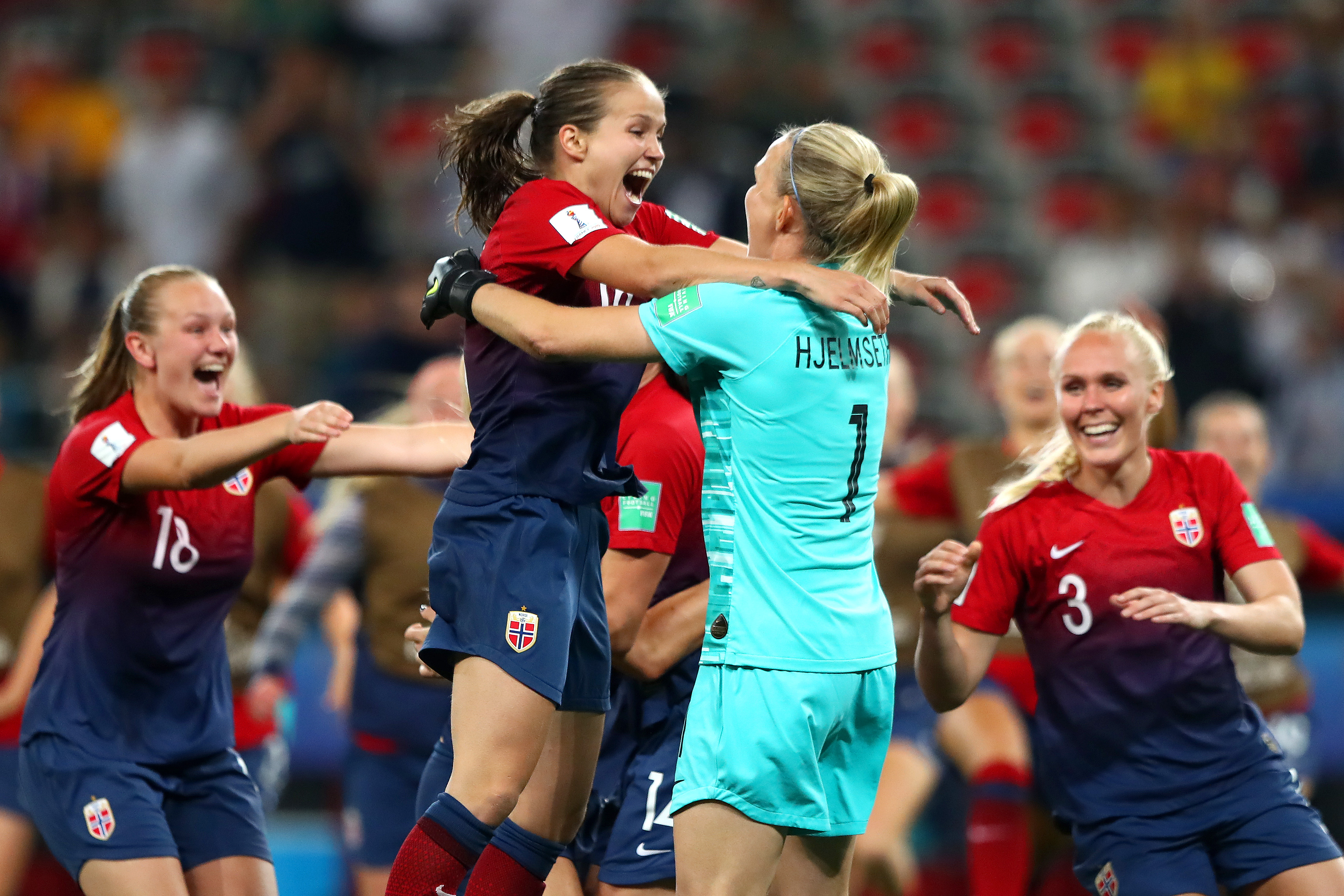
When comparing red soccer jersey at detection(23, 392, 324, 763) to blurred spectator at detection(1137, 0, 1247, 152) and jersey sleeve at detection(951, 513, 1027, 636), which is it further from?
blurred spectator at detection(1137, 0, 1247, 152)

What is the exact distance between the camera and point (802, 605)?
134 inches

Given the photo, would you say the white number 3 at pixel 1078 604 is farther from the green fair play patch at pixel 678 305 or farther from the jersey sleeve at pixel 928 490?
the jersey sleeve at pixel 928 490

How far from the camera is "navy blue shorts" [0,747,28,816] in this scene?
5.76 m

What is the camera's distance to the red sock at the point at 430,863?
3508mm

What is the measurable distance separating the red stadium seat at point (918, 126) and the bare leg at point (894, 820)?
634 cm

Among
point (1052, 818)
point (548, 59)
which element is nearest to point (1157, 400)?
point (1052, 818)

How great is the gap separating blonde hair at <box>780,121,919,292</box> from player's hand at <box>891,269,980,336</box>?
390 mm

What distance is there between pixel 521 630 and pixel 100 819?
1.24m

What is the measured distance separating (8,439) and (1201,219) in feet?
23.9

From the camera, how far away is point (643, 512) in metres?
4.12

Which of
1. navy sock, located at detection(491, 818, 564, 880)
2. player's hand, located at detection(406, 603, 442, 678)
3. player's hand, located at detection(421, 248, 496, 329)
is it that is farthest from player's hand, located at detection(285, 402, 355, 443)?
navy sock, located at detection(491, 818, 564, 880)

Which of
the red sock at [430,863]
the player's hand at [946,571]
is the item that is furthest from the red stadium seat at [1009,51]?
the red sock at [430,863]

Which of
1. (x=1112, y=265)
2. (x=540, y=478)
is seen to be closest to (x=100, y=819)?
(x=540, y=478)

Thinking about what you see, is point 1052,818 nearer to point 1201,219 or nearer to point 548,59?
point 1201,219
